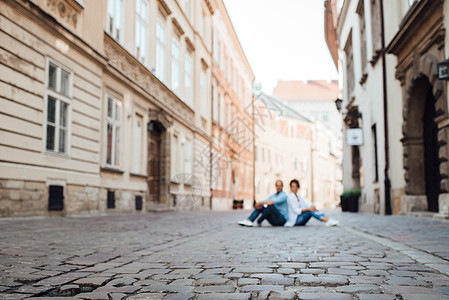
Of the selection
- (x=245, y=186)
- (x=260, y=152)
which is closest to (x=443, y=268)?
(x=245, y=186)

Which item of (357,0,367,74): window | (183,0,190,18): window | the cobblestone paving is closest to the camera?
the cobblestone paving

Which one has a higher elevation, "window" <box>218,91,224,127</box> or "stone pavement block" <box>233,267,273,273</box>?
"window" <box>218,91,224,127</box>

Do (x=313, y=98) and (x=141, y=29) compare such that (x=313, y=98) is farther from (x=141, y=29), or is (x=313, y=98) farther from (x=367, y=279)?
(x=367, y=279)

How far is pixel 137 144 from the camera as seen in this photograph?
18.0 metres

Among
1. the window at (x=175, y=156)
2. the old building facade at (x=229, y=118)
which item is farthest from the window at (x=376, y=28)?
the old building facade at (x=229, y=118)

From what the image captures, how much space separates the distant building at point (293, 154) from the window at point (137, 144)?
106ft

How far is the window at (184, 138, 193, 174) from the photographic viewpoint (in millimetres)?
24766

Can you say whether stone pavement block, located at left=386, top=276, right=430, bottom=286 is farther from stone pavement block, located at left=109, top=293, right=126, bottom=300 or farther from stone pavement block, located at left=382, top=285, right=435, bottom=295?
stone pavement block, located at left=109, top=293, right=126, bottom=300

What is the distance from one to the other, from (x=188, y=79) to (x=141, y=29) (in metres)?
7.27

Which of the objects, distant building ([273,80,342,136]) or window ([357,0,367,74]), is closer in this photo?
window ([357,0,367,74])

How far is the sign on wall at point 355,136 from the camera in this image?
2059 centimetres

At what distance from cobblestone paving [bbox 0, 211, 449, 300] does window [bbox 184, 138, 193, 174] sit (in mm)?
17816

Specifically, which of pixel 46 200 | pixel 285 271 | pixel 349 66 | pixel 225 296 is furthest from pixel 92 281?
pixel 349 66

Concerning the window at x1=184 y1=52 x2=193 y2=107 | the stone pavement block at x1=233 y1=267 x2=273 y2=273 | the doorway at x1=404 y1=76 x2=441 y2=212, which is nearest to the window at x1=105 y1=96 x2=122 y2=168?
the doorway at x1=404 y1=76 x2=441 y2=212
